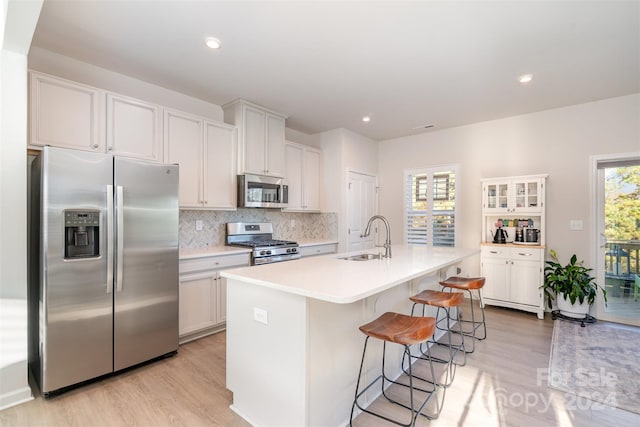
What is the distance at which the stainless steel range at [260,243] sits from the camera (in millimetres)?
3548

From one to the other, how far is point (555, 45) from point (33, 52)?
4.34 meters

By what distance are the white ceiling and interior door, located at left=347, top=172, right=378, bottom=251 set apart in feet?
5.25

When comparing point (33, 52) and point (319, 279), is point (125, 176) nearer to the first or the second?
point (33, 52)

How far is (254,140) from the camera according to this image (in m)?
3.93

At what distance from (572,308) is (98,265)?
4944 mm

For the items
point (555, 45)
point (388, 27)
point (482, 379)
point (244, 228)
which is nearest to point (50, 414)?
point (244, 228)

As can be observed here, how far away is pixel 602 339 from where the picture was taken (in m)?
3.15

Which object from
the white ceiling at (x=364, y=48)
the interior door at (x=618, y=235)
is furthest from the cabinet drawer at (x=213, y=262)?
the interior door at (x=618, y=235)

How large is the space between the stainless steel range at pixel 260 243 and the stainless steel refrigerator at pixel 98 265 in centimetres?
103

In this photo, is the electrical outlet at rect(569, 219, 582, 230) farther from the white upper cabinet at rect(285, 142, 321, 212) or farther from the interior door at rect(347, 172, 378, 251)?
the white upper cabinet at rect(285, 142, 321, 212)

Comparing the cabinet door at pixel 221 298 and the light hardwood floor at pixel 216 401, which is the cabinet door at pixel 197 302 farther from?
the light hardwood floor at pixel 216 401

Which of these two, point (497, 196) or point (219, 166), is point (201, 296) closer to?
point (219, 166)

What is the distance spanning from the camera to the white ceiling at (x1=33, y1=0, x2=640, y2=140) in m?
2.09

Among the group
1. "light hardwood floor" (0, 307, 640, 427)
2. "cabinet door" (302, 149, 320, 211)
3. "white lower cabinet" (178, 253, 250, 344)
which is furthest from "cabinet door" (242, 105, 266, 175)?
"light hardwood floor" (0, 307, 640, 427)
